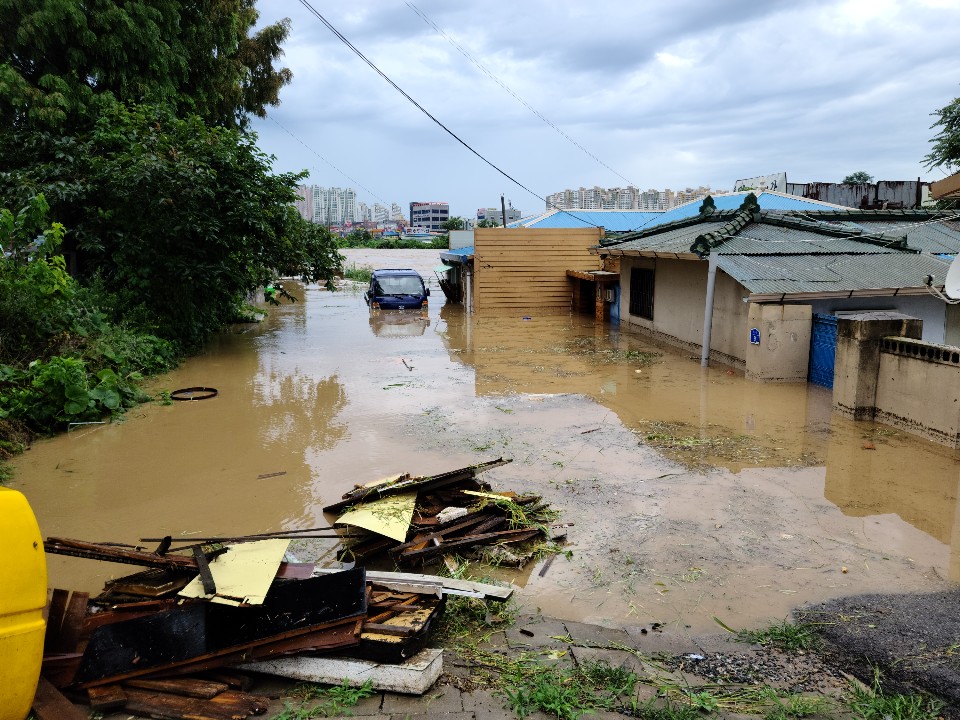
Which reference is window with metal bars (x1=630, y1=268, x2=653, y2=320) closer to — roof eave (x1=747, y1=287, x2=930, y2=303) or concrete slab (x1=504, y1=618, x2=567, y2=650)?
roof eave (x1=747, y1=287, x2=930, y2=303)

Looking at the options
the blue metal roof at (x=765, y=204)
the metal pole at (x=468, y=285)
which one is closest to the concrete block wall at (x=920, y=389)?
the blue metal roof at (x=765, y=204)

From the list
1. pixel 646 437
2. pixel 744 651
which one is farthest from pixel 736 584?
pixel 646 437

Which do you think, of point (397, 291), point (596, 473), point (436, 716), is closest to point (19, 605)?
point (436, 716)

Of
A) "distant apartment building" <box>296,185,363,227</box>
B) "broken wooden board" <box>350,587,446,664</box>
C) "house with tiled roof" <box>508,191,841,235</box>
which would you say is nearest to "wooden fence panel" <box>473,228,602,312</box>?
"house with tiled roof" <box>508,191,841,235</box>

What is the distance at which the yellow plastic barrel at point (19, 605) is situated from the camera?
3.60 m

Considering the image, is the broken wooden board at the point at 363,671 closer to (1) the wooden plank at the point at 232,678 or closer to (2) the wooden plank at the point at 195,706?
(1) the wooden plank at the point at 232,678

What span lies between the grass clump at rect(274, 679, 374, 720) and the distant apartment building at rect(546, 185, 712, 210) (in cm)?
3107

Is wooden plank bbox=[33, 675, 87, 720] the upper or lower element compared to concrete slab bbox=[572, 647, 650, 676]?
upper

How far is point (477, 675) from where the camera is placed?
445cm

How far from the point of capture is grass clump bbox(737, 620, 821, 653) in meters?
4.89

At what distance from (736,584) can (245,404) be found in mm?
9492

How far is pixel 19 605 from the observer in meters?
3.64

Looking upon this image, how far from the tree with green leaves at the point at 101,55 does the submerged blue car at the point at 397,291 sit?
30.6 ft

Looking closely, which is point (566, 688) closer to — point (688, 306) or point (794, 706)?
point (794, 706)
